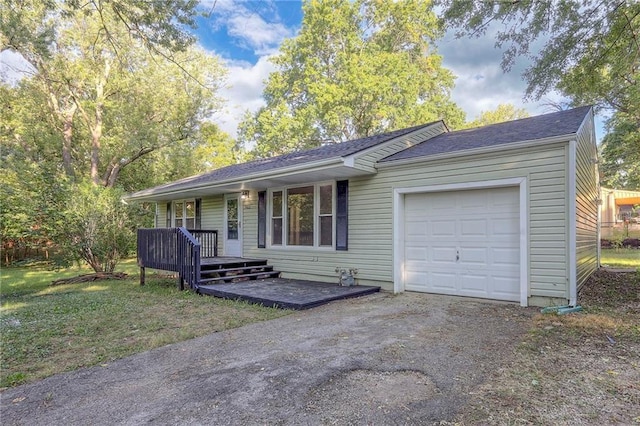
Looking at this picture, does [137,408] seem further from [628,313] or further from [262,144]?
[262,144]

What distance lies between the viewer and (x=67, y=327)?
523 cm

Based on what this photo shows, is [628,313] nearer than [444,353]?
No

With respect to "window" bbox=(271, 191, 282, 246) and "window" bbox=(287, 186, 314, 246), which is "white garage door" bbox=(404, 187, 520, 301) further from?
"window" bbox=(271, 191, 282, 246)

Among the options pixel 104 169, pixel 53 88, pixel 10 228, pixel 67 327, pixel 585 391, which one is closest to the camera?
pixel 585 391

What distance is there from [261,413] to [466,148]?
5.51 meters

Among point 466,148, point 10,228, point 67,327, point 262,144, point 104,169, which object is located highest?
point 262,144

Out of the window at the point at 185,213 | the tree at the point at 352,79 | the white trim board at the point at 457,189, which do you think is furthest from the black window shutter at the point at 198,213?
the tree at the point at 352,79

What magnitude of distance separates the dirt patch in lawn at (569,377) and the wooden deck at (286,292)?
3.13 m

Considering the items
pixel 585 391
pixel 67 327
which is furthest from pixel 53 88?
pixel 585 391

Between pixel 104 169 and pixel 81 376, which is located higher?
pixel 104 169

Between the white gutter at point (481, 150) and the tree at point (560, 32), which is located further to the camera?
the tree at point (560, 32)

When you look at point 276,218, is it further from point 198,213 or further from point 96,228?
point 96,228

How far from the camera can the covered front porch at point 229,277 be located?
6605mm

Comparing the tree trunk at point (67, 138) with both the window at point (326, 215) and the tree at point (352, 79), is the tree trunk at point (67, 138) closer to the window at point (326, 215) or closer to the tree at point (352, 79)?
the tree at point (352, 79)
